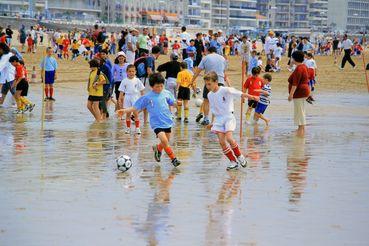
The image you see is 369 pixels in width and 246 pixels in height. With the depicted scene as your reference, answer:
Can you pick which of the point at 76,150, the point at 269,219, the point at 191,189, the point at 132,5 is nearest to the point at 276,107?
the point at 76,150

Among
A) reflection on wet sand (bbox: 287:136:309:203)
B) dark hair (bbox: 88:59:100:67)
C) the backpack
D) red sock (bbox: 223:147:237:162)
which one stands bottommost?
reflection on wet sand (bbox: 287:136:309:203)

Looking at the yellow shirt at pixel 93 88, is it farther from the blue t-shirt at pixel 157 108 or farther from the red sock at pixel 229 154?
the red sock at pixel 229 154

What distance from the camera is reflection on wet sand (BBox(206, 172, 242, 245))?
8977 millimetres

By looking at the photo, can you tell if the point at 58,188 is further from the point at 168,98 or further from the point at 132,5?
the point at 132,5

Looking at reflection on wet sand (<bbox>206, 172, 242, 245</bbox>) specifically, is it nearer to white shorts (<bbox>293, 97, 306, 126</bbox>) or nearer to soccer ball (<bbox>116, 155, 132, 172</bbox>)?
soccer ball (<bbox>116, 155, 132, 172</bbox>)

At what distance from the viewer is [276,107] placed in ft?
80.1

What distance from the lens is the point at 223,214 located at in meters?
10.1

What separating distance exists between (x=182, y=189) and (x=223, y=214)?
160 centimetres

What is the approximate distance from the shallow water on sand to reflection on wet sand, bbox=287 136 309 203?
15 mm

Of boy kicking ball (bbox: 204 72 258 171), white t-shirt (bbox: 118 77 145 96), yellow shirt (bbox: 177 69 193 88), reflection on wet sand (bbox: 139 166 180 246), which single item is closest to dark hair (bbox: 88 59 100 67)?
white t-shirt (bbox: 118 77 145 96)

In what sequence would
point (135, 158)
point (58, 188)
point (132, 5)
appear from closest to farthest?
1. point (58, 188)
2. point (135, 158)
3. point (132, 5)

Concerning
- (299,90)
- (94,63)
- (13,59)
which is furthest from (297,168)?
(13,59)

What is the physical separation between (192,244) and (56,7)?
152 meters

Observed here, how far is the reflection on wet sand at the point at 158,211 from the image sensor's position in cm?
907
